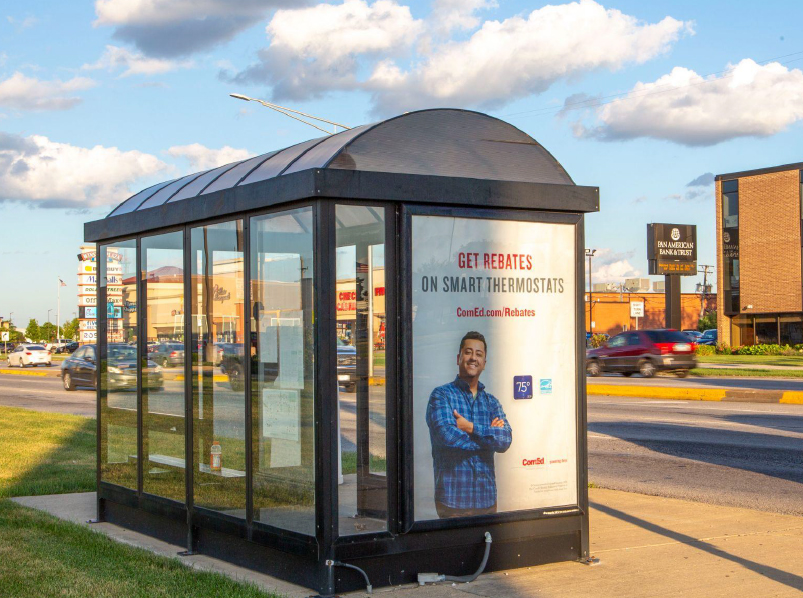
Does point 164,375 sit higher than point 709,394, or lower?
higher

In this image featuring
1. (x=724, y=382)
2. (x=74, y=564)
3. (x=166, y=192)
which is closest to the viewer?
(x=74, y=564)

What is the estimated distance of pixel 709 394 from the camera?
23141 mm

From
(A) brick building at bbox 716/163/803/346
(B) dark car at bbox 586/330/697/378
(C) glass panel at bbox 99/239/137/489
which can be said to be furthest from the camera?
(A) brick building at bbox 716/163/803/346

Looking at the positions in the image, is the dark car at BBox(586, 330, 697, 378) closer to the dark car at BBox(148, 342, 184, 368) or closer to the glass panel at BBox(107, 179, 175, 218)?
the glass panel at BBox(107, 179, 175, 218)

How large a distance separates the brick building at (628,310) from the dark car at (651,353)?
228 ft

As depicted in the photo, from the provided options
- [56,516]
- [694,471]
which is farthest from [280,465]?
[694,471]

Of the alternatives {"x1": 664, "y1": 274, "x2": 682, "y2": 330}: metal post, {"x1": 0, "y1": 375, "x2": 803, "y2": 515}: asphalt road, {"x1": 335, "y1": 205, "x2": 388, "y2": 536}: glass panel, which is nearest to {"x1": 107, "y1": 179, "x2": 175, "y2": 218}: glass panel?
{"x1": 0, "y1": 375, "x2": 803, "y2": 515}: asphalt road

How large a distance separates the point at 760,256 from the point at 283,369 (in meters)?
57.5

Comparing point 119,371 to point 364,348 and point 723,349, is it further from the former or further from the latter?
point 723,349

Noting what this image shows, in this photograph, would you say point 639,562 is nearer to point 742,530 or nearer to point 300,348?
point 742,530

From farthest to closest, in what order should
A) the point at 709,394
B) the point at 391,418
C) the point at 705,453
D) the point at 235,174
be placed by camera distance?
the point at 709,394
the point at 705,453
the point at 235,174
the point at 391,418

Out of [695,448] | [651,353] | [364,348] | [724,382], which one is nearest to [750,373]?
[651,353]

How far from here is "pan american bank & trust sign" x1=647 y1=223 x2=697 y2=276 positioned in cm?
6725

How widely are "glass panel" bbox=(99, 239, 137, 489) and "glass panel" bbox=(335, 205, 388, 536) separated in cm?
256
